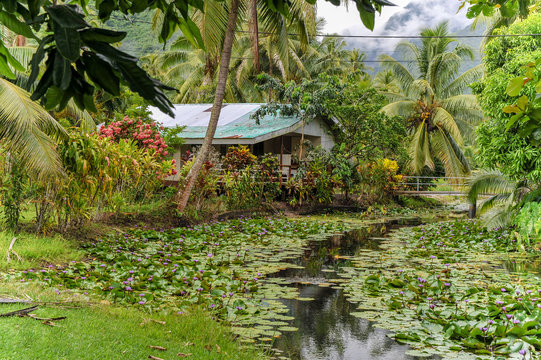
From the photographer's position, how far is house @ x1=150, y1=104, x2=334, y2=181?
18.7 meters

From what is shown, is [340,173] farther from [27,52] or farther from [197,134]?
[27,52]

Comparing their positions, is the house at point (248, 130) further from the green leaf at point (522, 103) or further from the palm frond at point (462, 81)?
the green leaf at point (522, 103)

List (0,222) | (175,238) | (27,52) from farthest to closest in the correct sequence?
(27,52) < (175,238) < (0,222)

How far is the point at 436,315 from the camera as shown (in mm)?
5891

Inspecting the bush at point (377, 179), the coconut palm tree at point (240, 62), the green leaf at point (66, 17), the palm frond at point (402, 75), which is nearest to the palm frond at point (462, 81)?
the palm frond at point (402, 75)

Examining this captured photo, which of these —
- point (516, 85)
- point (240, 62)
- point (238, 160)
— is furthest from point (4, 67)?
point (240, 62)

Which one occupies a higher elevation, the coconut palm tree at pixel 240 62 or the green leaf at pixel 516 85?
the coconut palm tree at pixel 240 62

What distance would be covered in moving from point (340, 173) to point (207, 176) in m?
6.44

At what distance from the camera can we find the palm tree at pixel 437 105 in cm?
2572

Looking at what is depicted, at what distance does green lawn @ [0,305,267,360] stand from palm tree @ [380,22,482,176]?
22.0 m

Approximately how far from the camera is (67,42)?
146cm

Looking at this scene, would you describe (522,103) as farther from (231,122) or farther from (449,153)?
(449,153)

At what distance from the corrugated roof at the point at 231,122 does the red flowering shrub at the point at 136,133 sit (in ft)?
8.31

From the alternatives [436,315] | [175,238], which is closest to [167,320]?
[436,315]
